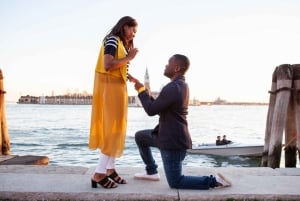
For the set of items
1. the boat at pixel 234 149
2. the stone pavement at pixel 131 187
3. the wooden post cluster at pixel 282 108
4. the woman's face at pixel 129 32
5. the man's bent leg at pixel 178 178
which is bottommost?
the boat at pixel 234 149

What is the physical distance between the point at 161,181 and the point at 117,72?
1645 millimetres

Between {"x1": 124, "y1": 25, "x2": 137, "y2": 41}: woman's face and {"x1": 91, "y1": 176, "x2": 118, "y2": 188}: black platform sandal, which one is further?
{"x1": 124, "y1": 25, "x2": 137, "y2": 41}: woman's face

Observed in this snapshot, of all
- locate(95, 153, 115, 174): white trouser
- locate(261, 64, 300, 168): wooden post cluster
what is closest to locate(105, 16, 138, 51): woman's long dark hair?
locate(95, 153, 115, 174): white trouser

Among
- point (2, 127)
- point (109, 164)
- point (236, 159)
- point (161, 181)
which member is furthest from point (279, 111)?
point (236, 159)

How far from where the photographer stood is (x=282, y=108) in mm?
8734

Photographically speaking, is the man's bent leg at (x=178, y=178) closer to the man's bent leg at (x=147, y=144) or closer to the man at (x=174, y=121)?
the man at (x=174, y=121)

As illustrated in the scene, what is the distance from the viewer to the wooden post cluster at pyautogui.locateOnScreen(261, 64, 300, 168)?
8734 millimetres

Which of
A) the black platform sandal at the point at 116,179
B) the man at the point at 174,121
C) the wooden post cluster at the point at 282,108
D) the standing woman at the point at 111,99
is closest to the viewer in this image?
the man at the point at 174,121

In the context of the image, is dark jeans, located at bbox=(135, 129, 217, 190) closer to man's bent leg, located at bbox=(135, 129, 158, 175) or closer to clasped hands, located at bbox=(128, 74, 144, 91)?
man's bent leg, located at bbox=(135, 129, 158, 175)

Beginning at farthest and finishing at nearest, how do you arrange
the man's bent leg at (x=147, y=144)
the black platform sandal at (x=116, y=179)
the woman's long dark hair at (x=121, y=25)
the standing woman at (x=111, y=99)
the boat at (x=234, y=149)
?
the boat at (x=234, y=149)
the man's bent leg at (x=147, y=144)
the black platform sandal at (x=116, y=179)
the woman's long dark hair at (x=121, y=25)
the standing woman at (x=111, y=99)

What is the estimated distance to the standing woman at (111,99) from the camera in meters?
5.28

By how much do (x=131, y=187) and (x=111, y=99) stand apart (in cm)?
115

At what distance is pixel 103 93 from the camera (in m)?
5.32

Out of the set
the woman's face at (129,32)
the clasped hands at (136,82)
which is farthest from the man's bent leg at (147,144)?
the woman's face at (129,32)
